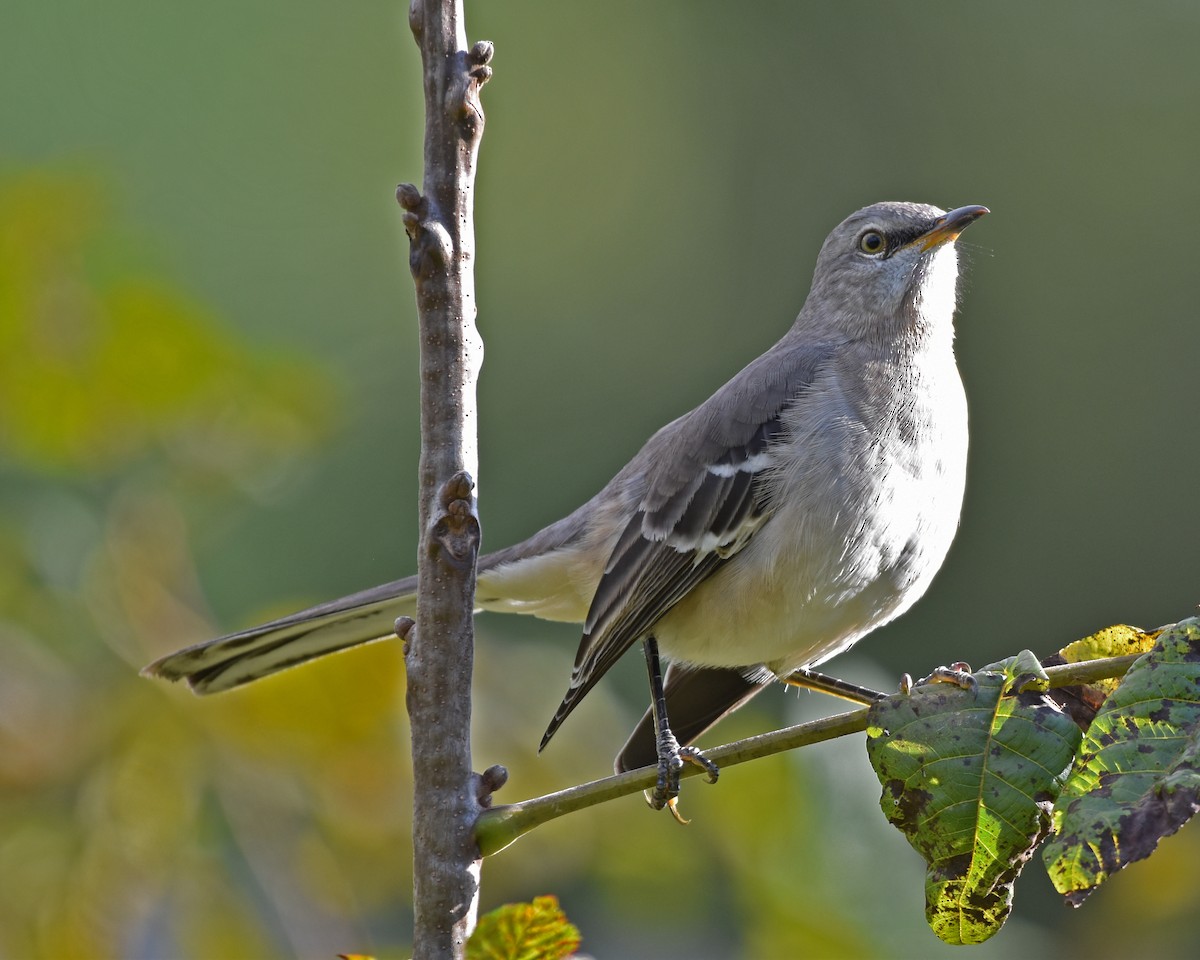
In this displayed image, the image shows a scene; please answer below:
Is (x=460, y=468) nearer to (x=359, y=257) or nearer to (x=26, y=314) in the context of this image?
(x=26, y=314)

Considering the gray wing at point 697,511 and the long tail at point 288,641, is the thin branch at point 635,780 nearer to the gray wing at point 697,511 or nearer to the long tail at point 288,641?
the long tail at point 288,641

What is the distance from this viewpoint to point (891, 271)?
424 cm

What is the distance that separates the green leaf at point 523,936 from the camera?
6.21 feet

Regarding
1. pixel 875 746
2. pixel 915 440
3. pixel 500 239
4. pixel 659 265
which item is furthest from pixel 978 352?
pixel 875 746

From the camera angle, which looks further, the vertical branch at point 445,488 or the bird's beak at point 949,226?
the bird's beak at point 949,226

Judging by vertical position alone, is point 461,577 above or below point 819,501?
above

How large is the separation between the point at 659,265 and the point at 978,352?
5143 mm

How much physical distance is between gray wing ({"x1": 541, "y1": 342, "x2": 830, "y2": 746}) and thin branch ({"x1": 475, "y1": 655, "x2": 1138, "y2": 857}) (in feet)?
5.14

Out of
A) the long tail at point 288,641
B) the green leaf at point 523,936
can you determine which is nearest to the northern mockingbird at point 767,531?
the long tail at point 288,641

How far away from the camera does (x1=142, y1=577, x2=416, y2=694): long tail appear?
10.1 feet

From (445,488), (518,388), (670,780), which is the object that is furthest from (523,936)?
(518,388)

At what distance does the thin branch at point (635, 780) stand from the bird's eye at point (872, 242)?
105 inches

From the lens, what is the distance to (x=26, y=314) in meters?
3.21

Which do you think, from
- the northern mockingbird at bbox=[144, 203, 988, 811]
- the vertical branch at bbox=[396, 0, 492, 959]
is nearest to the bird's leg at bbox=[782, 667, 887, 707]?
the northern mockingbird at bbox=[144, 203, 988, 811]
